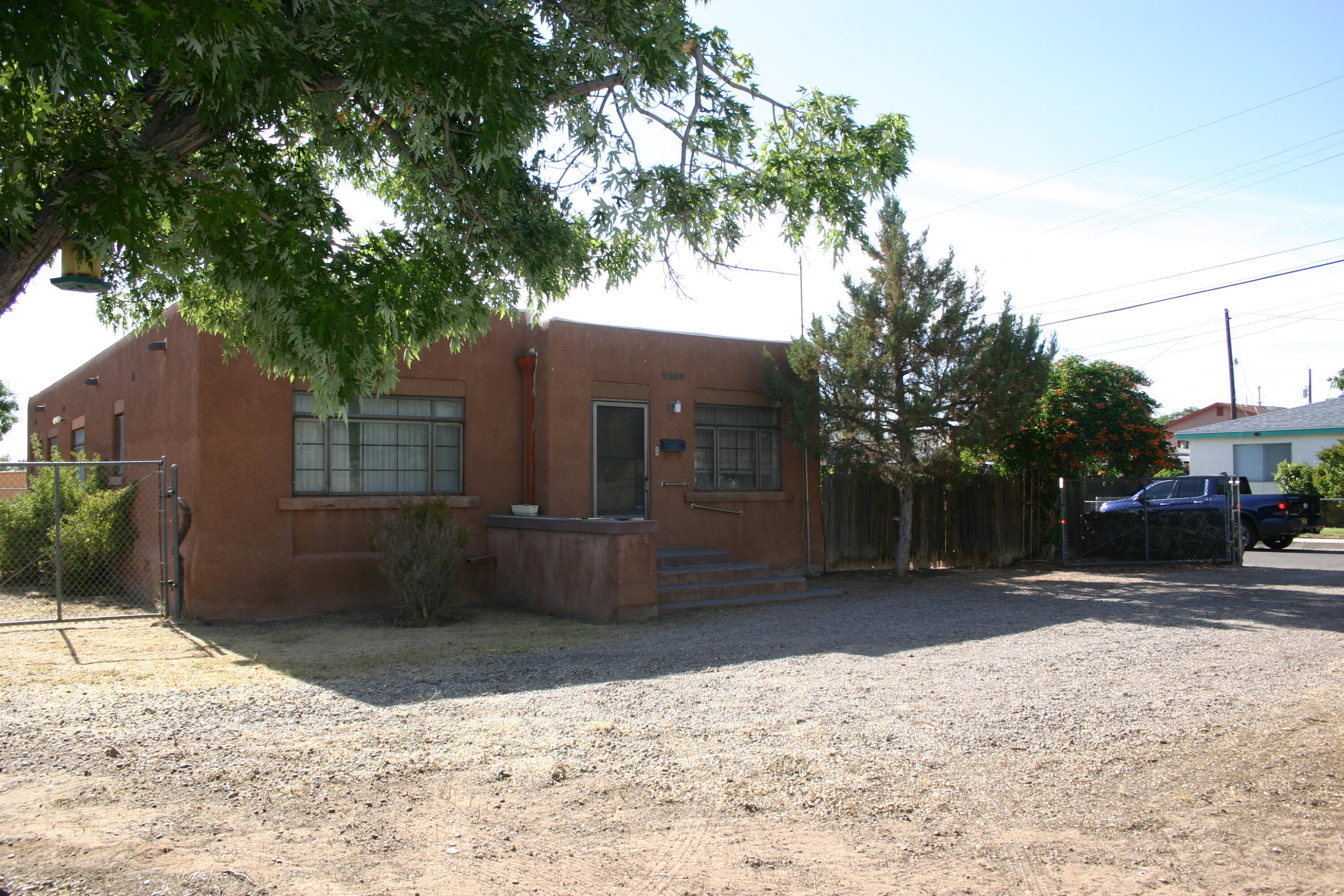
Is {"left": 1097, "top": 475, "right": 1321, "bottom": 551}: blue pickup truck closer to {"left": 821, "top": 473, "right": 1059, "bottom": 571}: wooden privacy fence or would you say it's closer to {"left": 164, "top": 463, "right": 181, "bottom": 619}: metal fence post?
{"left": 821, "top": 473, "right": 1059, "bottom": 571}: wooden privacy fence

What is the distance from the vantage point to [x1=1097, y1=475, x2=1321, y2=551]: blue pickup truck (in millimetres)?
17422

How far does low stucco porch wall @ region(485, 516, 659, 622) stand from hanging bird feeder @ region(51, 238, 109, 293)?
572cm

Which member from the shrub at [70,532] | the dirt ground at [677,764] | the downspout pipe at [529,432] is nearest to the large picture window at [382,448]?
the downspout pipe at [529,432]

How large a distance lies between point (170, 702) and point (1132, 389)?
52.9ft

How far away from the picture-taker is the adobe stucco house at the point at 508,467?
10.6m

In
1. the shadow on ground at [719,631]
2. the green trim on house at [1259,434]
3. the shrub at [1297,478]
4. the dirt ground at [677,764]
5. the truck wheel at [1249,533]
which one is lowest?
the dirt ground at [677,764]

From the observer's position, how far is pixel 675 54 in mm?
6406

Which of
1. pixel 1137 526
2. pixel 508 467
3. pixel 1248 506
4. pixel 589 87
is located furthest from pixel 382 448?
pixel 1248 506

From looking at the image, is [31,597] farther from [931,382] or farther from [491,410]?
[931,382]

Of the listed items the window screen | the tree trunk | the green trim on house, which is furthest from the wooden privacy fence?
the window screen

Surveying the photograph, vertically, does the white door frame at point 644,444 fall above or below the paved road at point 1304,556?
above

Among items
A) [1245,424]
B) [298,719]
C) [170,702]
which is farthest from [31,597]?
[1245,424]

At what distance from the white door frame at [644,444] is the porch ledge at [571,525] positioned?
0.73 meters

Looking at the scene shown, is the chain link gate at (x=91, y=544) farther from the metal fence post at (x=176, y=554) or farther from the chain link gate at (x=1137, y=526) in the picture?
the chain link gate at (x=1137, y=526)
